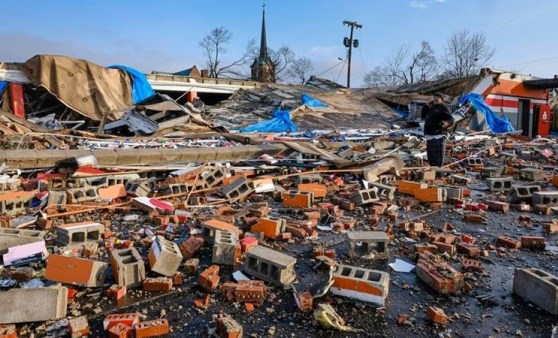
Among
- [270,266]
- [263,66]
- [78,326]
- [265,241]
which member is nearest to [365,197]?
[265,241]

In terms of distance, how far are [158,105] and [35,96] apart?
6367mm

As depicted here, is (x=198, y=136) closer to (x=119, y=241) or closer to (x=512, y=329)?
(x=119, y=241)

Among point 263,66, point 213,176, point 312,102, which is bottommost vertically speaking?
point 213,176

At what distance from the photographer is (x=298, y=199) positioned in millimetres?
5738

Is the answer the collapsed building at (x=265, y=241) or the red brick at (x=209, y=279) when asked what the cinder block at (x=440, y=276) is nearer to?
the collapsed building at (x=265, y=241)

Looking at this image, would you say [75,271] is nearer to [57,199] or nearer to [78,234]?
[78,234]

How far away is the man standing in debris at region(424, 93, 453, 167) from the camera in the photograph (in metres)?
8.59

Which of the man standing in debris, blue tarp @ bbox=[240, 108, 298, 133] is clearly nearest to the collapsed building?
the man standing in debris

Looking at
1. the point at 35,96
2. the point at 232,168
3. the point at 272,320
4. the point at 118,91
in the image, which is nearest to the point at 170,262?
the point at 272,320

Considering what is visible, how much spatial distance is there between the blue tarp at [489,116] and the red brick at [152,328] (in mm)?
18047

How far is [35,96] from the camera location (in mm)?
15891

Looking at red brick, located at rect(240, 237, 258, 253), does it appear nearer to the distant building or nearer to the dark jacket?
the dark jacket

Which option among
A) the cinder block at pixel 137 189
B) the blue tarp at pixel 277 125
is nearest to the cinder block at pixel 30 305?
the cinder block at pixel 137 189

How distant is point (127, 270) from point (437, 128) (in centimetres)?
742
